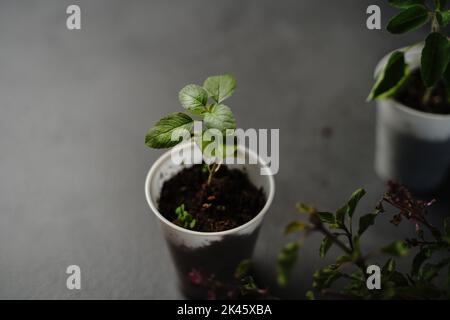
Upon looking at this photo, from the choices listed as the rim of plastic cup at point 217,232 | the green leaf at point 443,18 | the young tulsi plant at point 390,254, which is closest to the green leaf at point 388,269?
the young tulsi plant at point 390,254

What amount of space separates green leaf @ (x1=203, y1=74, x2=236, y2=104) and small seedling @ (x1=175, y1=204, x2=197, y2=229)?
23 cm

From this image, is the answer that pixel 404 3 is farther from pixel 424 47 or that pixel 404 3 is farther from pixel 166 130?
pixel 166 130

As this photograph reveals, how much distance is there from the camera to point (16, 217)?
1312 mm

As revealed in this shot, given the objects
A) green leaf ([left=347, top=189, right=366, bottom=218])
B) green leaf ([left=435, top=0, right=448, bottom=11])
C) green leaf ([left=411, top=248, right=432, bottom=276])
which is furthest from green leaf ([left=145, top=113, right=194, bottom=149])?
green leaf ([left=435, top=0, right=448, bottom=11])

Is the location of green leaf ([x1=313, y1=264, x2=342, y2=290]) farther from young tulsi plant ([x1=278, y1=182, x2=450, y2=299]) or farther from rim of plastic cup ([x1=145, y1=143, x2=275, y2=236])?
rim of plastic cup ([x1=145, y1=143, x2=275, y2=236])

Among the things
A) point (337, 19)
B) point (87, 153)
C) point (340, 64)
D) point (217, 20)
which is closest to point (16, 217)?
point (87, 153)

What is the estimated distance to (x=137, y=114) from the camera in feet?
5.01

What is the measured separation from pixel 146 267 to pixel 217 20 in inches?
34.2

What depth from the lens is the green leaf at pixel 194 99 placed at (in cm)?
91

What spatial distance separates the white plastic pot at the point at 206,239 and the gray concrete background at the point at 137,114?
16cm

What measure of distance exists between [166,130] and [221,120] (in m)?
0.09

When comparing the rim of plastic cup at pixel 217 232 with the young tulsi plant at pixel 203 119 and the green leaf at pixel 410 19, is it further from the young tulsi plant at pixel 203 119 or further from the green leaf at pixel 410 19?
the green leaf at pixel 410 19

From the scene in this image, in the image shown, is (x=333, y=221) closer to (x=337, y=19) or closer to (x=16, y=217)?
(x=16, y=217)

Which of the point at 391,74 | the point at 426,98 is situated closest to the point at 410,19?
the point at 391,74
